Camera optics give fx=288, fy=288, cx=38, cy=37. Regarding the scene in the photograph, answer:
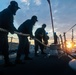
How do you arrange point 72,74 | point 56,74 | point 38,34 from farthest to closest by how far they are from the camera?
point 38,34
point 56,74
point 72,74

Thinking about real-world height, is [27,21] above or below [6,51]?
above

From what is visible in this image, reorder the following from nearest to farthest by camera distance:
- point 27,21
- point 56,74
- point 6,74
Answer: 1. point 56,74
2. point 6,74
3. point 27,21

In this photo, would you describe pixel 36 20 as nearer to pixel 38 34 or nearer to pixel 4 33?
pixel 4 33

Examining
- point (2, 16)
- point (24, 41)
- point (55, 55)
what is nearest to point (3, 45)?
point (2, 16)

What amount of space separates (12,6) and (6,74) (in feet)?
8.26

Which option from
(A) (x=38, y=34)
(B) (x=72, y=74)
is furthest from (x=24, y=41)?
(A) (x=38, y=34)

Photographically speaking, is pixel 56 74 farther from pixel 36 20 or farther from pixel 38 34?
pixel 38 34

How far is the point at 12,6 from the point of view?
7.04 metres

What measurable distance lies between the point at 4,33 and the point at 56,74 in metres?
2.51

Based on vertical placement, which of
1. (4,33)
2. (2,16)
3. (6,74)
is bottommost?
(6,74)

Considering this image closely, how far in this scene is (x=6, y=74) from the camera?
4.94 metres

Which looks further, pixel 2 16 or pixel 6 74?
pixel 2 16

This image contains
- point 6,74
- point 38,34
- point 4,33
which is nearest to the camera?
point 6,74

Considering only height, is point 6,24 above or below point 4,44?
above
